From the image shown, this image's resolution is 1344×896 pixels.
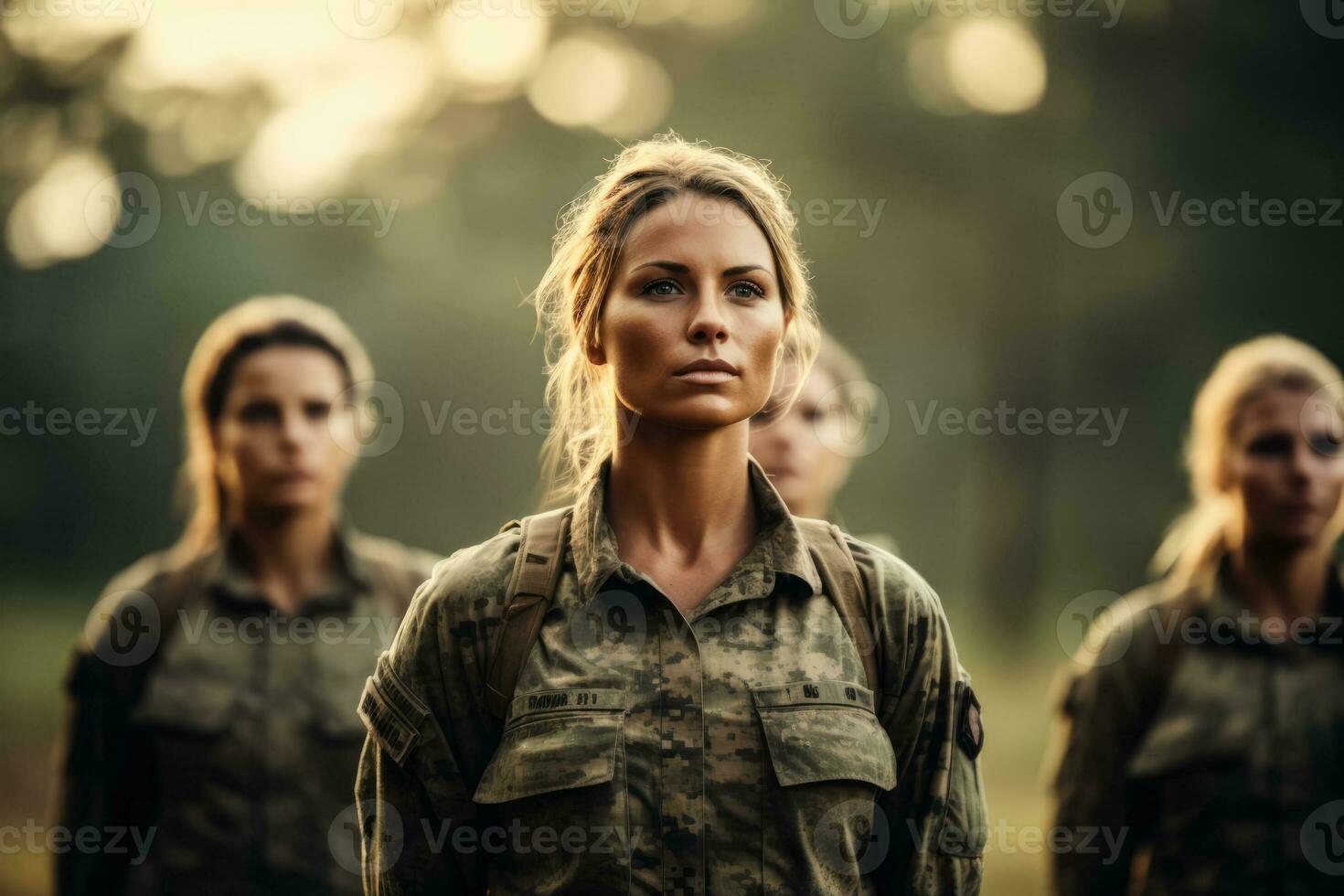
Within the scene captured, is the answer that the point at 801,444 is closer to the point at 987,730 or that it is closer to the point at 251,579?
the point at 251,579

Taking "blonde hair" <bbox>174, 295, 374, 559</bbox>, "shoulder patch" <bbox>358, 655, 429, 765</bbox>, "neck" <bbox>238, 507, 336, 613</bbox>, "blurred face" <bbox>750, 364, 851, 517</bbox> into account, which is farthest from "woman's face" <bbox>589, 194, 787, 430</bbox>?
"blonde hair" <bbox>174, 295, 374, 559</bbox>

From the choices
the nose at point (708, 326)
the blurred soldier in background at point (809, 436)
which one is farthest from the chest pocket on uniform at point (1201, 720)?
the nose at point (708, 326)

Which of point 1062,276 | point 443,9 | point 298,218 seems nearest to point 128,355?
point 298,218

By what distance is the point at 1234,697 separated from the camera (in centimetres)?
529

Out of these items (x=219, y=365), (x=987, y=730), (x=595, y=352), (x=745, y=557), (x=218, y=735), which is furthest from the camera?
(x=987, y=730)

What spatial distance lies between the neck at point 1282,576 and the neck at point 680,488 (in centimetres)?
336

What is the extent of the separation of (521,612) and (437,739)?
0.97ft

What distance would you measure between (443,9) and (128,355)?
5.49 m

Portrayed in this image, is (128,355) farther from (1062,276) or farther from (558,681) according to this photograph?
(558,681)

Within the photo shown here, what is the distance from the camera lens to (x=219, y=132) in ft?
51.2

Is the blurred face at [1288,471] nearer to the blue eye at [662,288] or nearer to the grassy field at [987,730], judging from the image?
the blue eye at [662,288]

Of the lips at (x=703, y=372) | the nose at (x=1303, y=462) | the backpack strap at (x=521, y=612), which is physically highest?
the nose at (x=1303, y=462)

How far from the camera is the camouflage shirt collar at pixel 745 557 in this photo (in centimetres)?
278

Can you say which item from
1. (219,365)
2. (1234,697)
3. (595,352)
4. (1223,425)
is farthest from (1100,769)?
(219,365)
